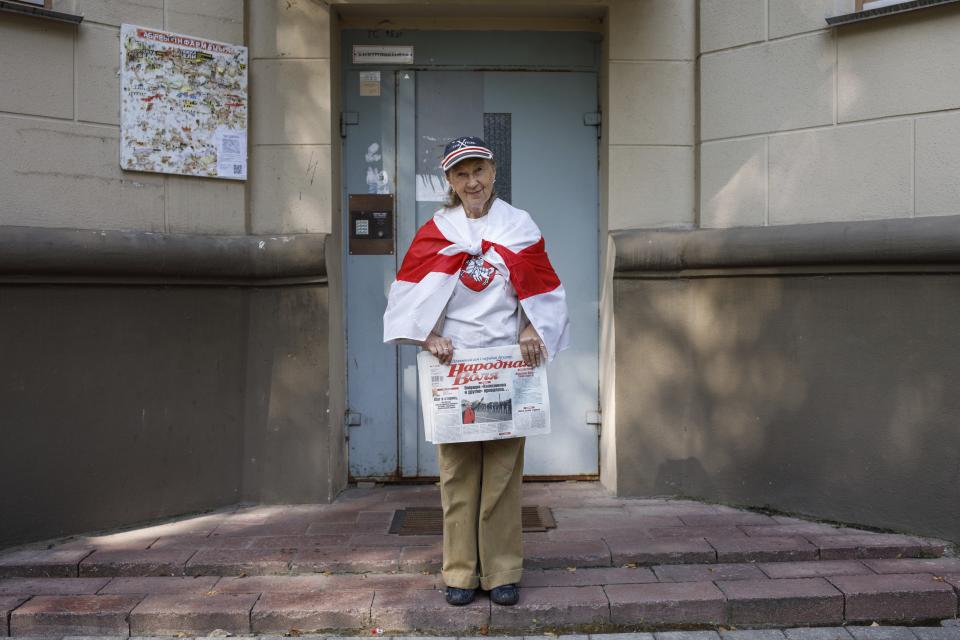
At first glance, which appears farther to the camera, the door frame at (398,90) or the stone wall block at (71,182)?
the door frame at (398,90)

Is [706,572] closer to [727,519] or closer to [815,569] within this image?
[815,569]

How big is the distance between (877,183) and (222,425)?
4032mm

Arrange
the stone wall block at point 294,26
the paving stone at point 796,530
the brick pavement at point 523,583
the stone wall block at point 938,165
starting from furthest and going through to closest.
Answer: the stone wall block at point 294,26
the paving stone at point 796,530
the stone wall block at point 938,165
the brick pavement at point 523,583

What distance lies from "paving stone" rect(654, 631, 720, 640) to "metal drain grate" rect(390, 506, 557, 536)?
3.52ft

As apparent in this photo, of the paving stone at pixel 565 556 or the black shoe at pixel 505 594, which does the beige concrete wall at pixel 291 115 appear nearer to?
the paving stone at pixel 565 556

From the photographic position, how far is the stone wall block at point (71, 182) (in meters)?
4.41

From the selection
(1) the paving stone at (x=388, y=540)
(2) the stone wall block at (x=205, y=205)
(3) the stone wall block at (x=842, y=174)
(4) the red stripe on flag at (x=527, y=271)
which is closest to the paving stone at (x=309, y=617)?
(1) the paving stone at (x=388, y=540)

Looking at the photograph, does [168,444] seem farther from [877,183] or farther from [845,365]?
[877,183]

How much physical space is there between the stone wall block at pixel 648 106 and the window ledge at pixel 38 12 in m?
3.13

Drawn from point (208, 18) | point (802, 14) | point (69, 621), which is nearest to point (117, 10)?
point (208, 18)

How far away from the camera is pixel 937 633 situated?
3611mm

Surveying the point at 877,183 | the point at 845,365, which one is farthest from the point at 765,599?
the point at 877,183

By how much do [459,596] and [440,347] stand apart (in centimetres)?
114

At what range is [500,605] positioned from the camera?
3715 millimetres
